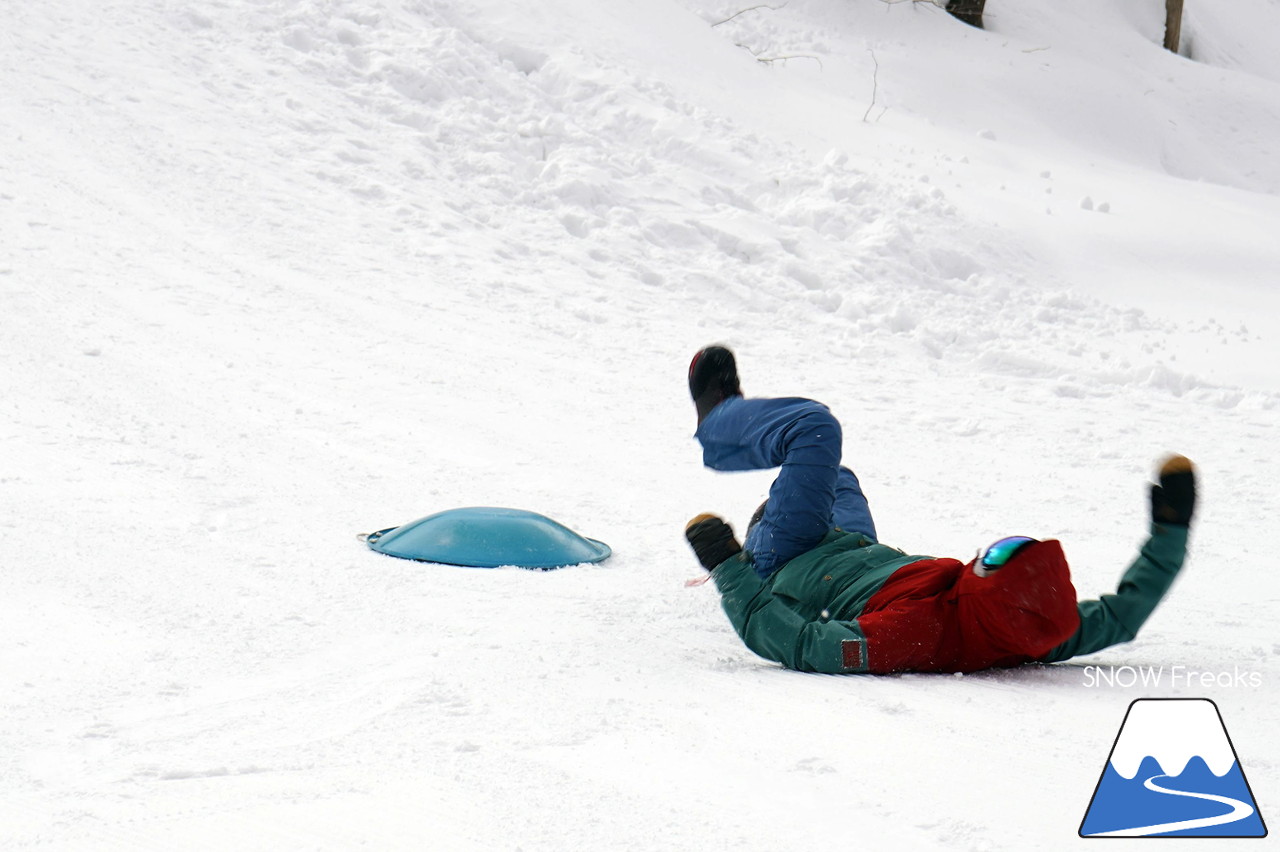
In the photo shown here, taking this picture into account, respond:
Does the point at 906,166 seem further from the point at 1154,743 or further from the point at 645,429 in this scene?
the point at 1154,743

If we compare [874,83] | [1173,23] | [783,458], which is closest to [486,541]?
[783,458]

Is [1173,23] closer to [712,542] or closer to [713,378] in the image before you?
[713,378]

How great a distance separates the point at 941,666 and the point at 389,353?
4.04m

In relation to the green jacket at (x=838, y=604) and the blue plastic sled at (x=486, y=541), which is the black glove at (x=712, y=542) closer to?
the green jacket at (x=838, y=604)

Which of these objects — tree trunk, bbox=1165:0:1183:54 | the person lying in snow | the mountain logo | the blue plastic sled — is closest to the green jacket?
the person lying in snow

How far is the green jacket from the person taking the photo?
2.82 metres

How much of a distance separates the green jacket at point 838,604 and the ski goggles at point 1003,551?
1.05 feet

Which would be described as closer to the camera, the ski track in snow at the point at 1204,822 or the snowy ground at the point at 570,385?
the ski track in snow at the point at 1204,822

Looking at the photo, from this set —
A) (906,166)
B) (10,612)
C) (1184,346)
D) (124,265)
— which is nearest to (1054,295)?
(1184,346)

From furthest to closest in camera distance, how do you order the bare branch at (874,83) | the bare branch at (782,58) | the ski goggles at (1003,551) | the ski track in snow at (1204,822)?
1. the bare branch at (782,58)
2. the bare branch at (874,83)
3. the ski goggles at (1003,551)
4. the ski track in snow at (1204,822)

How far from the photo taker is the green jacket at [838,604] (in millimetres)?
2818

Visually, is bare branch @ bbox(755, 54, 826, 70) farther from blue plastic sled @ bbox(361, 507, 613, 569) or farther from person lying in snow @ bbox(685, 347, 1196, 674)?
person lying in snow @ bbox(685, 347, 1196, 674)

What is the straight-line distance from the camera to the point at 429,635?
305 cm

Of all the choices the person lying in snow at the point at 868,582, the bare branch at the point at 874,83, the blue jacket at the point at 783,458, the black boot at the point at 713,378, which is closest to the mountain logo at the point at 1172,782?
the person lying in snow at the point at 868,582
